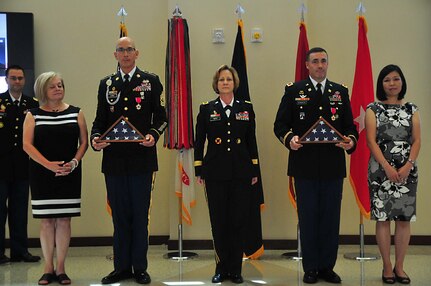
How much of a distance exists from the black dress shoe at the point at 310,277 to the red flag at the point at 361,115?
128cm

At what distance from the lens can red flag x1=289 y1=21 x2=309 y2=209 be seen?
5.16 m

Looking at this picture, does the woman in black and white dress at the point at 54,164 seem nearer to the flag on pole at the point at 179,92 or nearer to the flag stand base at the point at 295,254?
the flag on pole at the point at 179,92

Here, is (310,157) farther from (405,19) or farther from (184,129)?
(405,19)

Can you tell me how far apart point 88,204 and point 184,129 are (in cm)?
161

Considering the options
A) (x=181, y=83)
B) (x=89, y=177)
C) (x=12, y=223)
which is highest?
(x=181, y=83)

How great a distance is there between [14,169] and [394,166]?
349 centimetres

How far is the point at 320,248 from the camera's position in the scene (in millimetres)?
4082

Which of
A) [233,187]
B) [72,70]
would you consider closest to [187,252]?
[233,187]

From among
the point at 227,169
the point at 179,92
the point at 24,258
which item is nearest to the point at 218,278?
the point at 227,169

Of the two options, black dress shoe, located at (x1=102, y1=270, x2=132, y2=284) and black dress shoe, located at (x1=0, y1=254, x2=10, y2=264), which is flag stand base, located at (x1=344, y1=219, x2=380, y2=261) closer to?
black dress shoe, located at (x1=102, y1=270, x2=132, y2=284)

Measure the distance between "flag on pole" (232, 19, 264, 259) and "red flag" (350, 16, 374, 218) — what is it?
95 centimetres

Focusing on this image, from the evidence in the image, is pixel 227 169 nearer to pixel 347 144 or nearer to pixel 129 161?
pixel 129 161

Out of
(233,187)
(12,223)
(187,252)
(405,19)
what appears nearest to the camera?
(233,187)

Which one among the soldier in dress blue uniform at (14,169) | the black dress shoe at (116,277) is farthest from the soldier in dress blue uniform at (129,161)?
the soldier in dress blue uniform at (14,169)
